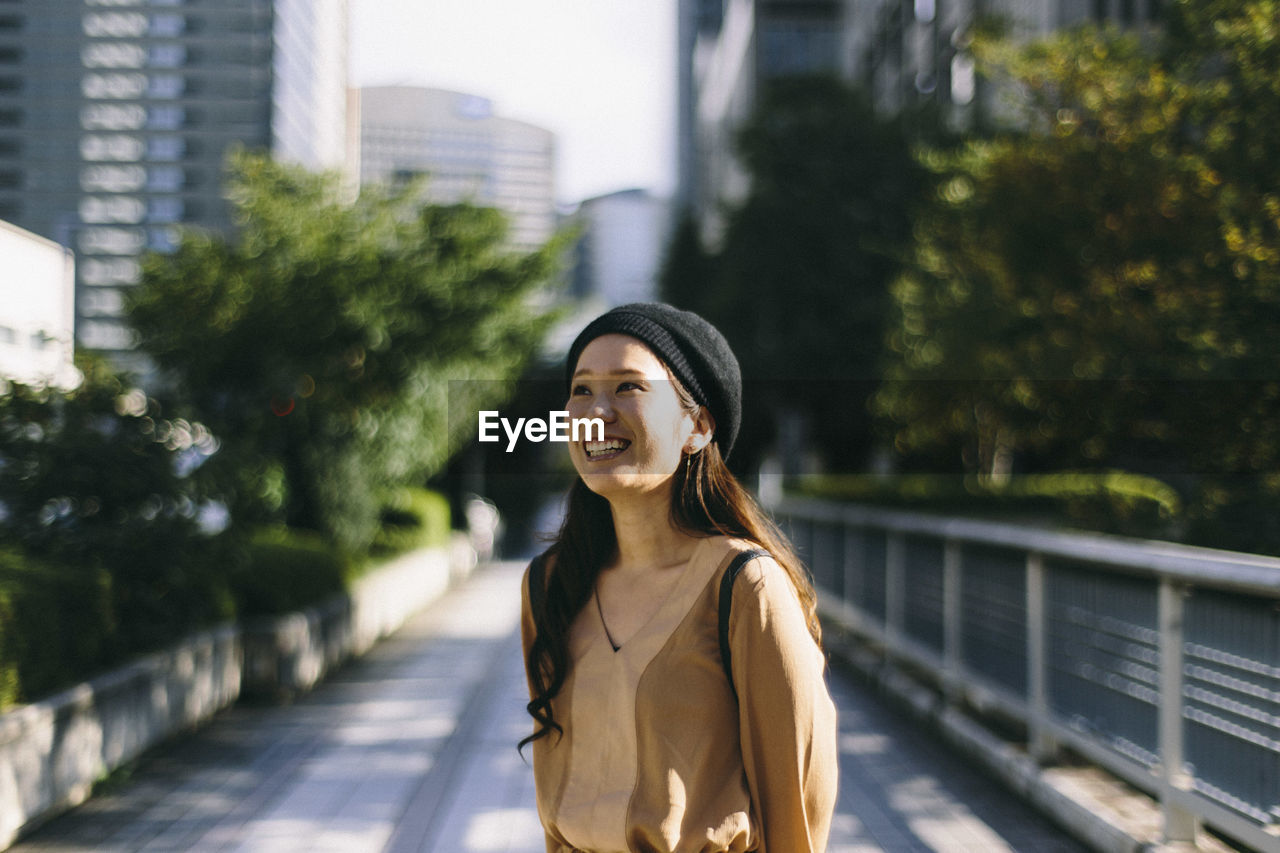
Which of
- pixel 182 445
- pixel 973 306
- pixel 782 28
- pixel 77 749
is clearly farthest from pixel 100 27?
pixel 782 28

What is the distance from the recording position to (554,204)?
22203 mm

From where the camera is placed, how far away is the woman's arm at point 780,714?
1817mm

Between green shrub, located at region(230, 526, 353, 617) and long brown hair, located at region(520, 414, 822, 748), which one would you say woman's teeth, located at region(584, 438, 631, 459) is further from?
green shrub, located at region(230, 526, 353, 617)

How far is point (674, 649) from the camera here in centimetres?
189

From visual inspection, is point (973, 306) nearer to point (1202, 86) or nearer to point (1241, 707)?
point (1202, 86)

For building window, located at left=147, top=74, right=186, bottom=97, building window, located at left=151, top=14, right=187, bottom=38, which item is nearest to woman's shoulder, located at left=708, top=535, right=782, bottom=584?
building window, located at left=151, top=14, right=187, bottom=38

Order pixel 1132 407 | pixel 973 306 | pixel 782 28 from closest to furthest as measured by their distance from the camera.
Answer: pixel 1132 407 < pixel 973 306 < pixel 782 28

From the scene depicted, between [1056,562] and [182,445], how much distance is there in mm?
5795

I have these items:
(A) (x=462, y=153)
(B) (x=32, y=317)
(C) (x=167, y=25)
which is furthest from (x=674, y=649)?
(A) (x=462, y=153)

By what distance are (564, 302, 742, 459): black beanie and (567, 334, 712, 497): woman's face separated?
0.02m

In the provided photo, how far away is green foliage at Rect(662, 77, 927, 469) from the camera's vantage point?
2641cm

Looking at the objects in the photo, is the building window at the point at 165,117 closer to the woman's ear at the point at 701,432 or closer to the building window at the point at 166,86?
the building window at the point at 166,86

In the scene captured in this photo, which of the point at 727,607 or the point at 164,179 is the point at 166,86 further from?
the point at 727,607

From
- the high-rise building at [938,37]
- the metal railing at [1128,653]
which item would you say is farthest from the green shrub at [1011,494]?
the high-rise building at [938,37]
